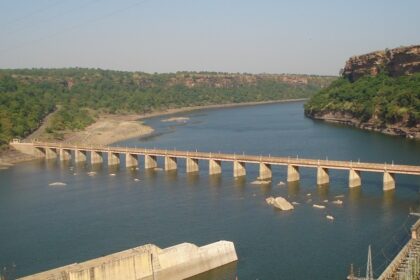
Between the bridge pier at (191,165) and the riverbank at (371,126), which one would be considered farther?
the riverbank at (371,126)

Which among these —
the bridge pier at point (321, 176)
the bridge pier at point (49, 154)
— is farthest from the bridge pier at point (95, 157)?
the bridge pier at point (321, 176)

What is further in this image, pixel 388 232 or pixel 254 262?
pixel 388 232

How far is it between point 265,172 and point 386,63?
103m

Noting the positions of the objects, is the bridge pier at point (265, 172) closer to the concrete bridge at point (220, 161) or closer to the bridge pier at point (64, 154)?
the concrete bridge at point (220, 161)

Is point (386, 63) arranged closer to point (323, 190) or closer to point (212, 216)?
point (323, 190)

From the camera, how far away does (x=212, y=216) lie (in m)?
57.8

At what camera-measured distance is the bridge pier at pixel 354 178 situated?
2625 inches

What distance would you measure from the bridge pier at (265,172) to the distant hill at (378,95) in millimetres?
47126

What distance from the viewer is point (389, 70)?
530ft

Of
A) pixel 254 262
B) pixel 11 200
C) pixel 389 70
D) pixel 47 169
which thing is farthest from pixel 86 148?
pixel 389 70

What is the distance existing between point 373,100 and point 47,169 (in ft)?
265

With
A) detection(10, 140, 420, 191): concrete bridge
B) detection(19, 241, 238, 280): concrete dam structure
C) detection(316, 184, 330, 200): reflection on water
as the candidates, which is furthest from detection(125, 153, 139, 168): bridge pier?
detection(19, 241, 238, 280): concrete dam structure

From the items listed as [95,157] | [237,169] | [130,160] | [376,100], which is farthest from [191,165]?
[376,100]

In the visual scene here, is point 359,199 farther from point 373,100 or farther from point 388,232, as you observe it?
point 373,100
